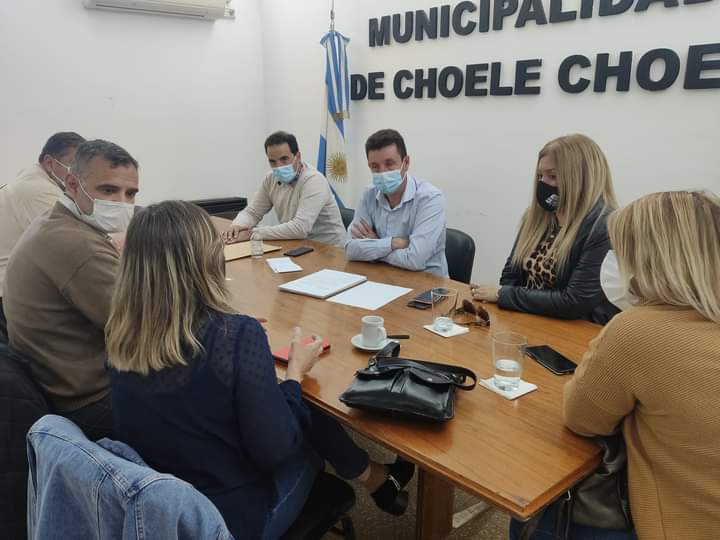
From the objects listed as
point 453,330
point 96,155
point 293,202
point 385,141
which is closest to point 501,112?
point 385,141

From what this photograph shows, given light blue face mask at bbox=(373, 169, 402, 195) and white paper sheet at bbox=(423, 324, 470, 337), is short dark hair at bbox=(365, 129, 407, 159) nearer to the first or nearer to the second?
light blue face mask at bbox=(373, 169, 402, 195)

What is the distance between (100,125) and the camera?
403cm

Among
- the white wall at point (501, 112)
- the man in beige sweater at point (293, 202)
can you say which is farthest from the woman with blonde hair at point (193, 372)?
the white wall at point (501, 112)

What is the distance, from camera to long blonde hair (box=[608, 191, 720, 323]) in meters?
1.03

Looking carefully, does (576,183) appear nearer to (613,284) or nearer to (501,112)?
(613,284)

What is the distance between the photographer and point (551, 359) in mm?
1480

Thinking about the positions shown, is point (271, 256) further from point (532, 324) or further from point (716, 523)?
point (716, 523)

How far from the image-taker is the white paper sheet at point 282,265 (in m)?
2.47

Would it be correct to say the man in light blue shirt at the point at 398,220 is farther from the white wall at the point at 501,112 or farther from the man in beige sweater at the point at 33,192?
the man in beige sweater at the point at 33,192

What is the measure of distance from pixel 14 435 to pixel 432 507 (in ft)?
4.30

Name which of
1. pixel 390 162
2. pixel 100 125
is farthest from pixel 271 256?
pixel 100 125

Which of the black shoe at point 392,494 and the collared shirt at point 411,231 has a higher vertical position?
→ the collared shirt at point 411,231

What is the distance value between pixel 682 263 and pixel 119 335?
4.02 feet

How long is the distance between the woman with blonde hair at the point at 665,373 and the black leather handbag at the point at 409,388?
0.89 feet
